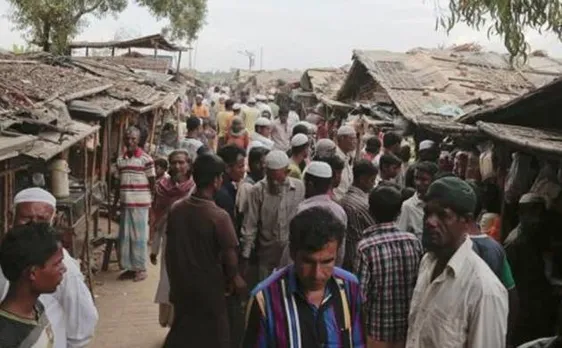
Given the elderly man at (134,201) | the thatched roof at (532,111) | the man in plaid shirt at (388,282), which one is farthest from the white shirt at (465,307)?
the elderly man at (134,201)

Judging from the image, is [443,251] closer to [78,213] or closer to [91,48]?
[78,213]

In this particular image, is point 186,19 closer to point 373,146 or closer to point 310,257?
point 373,146

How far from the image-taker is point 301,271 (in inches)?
104

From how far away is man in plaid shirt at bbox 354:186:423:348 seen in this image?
4.28m

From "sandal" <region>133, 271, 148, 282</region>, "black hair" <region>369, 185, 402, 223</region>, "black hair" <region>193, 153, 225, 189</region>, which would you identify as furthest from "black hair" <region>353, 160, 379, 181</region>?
"sandal" <region>133, 271, 148, 282</region>

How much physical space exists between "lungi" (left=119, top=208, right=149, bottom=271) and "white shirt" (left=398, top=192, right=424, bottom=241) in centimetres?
381

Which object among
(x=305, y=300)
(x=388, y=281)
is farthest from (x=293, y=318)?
(x=388, y=281)

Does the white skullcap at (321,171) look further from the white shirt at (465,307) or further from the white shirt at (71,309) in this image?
the white shirt at (71,309)

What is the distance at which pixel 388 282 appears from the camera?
14.0 ft

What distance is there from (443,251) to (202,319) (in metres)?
2.18

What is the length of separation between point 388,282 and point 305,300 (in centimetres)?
176

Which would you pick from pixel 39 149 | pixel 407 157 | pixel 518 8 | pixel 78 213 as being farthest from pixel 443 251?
pixel 407 157

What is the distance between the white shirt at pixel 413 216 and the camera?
5688mm

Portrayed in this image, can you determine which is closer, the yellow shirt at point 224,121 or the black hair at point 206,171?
the black hair at point 206,171
